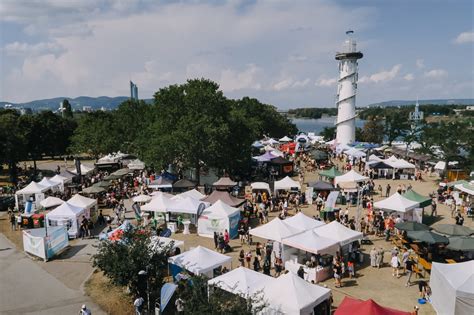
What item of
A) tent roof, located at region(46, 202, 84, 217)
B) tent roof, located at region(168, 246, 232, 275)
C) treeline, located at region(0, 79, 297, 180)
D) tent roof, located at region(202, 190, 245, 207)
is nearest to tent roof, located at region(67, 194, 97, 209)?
tent roof, located at region(46, 202, 84, 217)

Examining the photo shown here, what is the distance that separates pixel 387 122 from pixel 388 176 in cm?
3140

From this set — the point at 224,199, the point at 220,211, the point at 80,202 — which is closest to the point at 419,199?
the point at 224,199

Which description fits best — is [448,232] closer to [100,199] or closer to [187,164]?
[187,164]

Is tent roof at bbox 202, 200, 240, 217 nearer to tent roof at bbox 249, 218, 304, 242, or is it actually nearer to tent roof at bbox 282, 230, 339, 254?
tent roof at bbox 249, 218, 304, 242

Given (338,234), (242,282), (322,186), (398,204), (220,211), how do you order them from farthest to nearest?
1. (322,186)
2. (398,204)
3. (220,211)
4. (338,234)
5. (242,282)

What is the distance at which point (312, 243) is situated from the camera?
14.8 meters

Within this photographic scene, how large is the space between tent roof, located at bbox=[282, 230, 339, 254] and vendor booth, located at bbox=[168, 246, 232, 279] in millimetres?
2856

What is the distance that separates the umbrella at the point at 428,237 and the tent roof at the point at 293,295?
635 cm

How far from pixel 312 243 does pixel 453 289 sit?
5.19 m

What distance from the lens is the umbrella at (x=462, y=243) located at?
14523 millimetres

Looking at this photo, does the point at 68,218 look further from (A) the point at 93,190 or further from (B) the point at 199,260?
(B) the point at 199,260

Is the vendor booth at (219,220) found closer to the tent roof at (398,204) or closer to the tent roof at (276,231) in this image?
the tent roof at (276,231)

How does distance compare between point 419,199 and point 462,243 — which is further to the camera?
point 419,199

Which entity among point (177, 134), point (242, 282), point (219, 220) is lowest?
point (219, 220)
